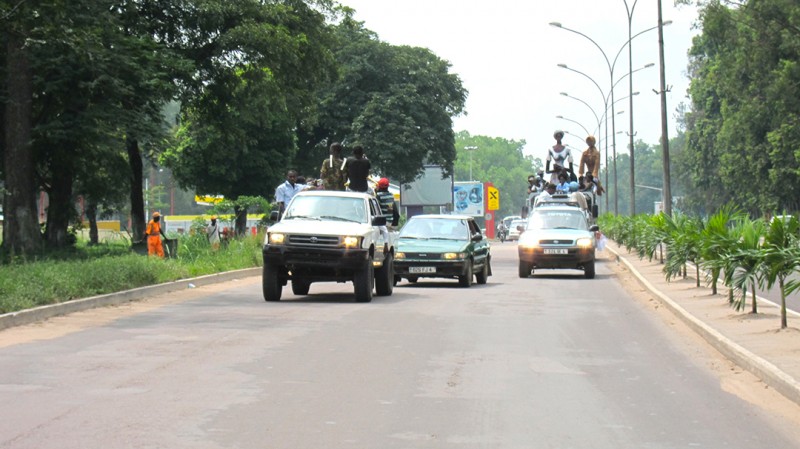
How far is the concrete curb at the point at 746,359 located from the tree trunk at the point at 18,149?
16.6 m

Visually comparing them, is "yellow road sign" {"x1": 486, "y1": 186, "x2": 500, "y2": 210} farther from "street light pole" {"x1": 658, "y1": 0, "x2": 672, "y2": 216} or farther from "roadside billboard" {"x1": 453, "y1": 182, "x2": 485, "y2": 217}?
"street light pole" {"x1": 658, "y1": 0, "x2": 672, "y2": 216}

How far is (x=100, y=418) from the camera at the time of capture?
8344 mm

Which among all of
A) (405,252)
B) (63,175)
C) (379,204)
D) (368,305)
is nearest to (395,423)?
(368,305)

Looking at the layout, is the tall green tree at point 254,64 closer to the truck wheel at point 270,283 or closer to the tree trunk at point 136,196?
the tree trunk at point 136,196

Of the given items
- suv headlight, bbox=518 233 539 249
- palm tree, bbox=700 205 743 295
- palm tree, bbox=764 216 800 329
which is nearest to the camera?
palm tree, bbox=764 216 800 329

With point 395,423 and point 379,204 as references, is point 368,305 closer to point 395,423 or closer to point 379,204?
point 379,204

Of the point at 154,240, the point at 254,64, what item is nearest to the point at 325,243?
the point at 154,240

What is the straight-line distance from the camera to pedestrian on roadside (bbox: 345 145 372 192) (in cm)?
2358

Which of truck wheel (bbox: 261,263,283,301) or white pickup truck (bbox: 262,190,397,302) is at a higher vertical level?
white pickup truck (bbox: 262,190,397,302)

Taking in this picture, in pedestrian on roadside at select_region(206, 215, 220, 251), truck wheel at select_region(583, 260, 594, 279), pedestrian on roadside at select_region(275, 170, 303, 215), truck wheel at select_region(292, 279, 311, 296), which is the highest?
pedestrian on roadside at select_region(275, 170, 303, 215)

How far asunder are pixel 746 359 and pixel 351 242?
8446 mm

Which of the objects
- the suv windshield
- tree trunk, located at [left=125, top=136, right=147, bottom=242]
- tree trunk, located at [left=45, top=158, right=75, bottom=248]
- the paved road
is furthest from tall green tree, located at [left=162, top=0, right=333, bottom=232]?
the paved road

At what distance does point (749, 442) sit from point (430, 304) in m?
12.0

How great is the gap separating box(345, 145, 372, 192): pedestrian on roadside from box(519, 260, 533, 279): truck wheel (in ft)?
24.5
